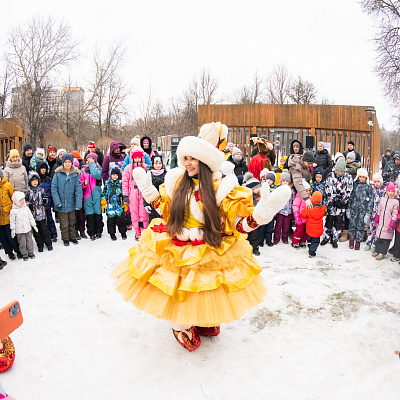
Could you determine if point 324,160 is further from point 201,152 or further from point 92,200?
point 201,152

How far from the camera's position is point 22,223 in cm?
573

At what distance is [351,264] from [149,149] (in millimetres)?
5236

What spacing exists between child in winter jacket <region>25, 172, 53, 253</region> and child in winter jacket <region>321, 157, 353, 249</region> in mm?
5542

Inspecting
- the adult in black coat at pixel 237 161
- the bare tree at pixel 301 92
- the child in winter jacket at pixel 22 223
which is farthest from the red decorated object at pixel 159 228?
the bare tree at pixel 301 92

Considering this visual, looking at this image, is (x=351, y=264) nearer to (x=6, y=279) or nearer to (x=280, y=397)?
(x=280, y=397)

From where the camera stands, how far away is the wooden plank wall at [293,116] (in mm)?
15055

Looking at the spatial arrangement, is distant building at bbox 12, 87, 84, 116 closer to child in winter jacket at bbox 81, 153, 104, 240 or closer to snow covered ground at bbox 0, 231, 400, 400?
child in winter jacket at bbox 81, 153, 104, 240

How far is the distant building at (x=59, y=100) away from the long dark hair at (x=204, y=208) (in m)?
20.3

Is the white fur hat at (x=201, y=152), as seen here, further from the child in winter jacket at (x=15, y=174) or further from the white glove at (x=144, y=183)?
the child in winter jacket at (x=15, y=174)

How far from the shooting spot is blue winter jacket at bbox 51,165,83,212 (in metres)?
6.64

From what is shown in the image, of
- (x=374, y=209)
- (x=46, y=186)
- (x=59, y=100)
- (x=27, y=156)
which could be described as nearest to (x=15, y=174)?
(x=46, y=186)

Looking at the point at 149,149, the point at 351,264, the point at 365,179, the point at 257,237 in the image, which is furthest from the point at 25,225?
the point at 365,179

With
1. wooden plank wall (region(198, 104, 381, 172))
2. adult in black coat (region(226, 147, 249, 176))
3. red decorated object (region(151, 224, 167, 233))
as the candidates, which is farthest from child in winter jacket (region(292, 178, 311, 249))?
wooden plank wall (region(198, 104, 381, 172))

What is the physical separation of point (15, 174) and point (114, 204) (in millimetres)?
1944
